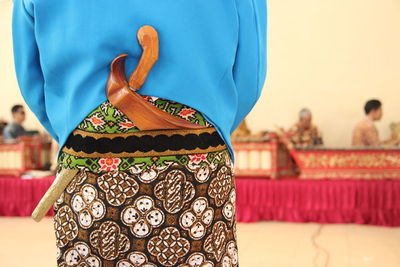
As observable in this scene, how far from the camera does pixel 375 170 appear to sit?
389 centimetres

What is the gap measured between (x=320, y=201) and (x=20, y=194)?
8.96 feet

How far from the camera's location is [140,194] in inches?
34.1

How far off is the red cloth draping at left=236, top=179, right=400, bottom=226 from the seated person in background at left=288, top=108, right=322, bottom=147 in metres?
0.46

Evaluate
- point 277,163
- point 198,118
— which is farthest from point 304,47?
point 198,118

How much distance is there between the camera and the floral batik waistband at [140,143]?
870 mm

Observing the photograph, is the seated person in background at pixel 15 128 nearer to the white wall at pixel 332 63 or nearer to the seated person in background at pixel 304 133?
the white wall at pixel 332 63

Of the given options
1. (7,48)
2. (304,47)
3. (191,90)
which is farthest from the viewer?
(7,48)

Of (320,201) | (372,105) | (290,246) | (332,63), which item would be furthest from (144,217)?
(332,63)

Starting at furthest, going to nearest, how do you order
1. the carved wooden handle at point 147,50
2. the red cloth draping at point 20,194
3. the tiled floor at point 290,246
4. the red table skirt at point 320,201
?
the red cloth draping at point 20,194 < the red table skirt at point 320,201 < the tiled floor at point 290,246 < the carved wooden handle at point 147,50

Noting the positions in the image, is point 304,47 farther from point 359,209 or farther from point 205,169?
point 205,169

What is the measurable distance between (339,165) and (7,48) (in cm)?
461

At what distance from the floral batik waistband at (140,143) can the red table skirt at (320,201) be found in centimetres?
316

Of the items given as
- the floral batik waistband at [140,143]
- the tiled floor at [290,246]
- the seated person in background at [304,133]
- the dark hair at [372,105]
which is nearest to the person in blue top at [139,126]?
the floral batik waistband at [140,143]

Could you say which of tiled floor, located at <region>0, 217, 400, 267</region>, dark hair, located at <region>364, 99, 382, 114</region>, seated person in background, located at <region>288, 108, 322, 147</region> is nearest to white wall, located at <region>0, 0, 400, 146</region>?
seated person in background, located at <region>288, 108, 322, 147</region>
